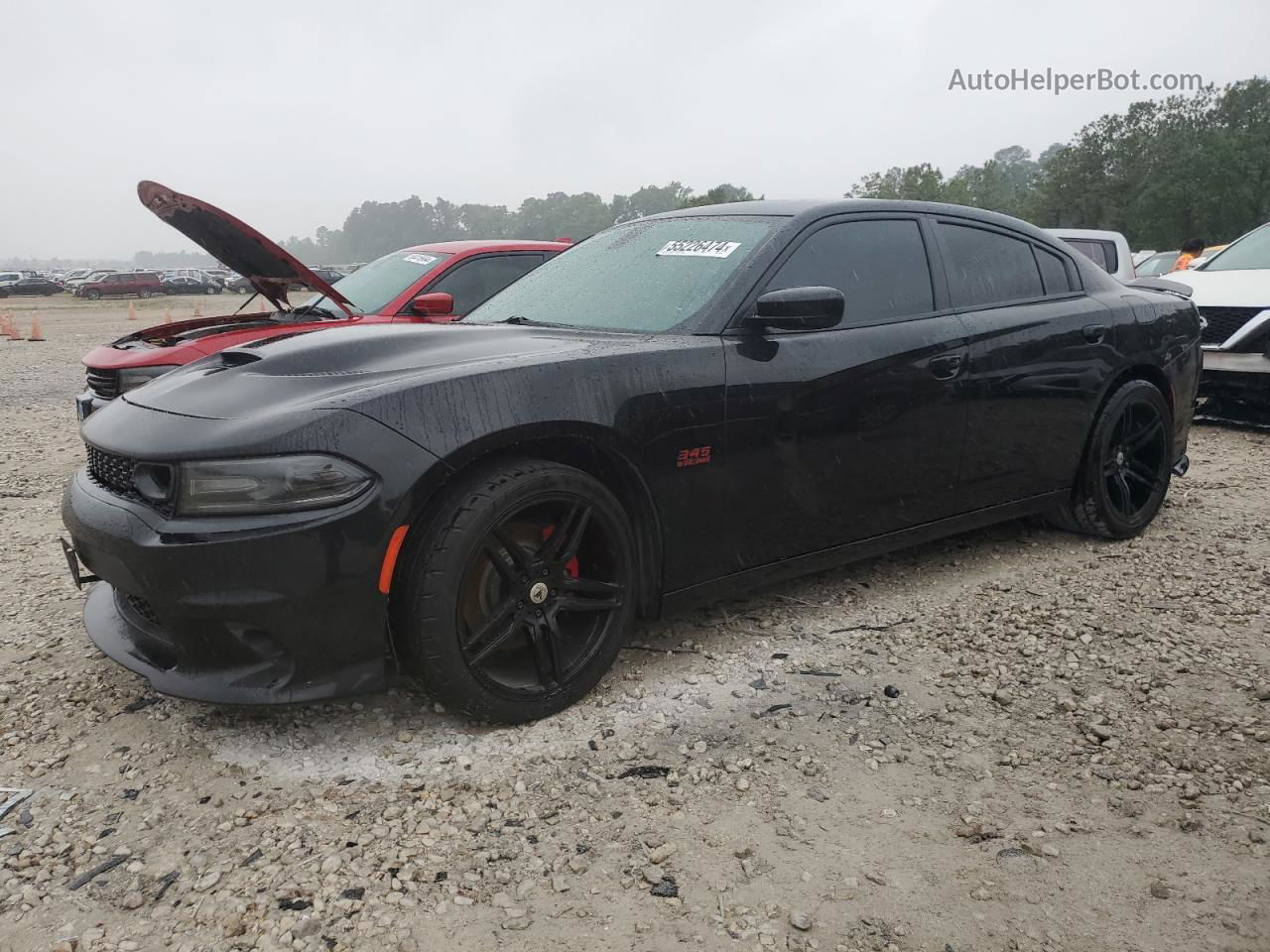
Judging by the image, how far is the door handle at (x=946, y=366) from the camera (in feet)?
11.9

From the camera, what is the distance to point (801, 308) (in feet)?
9.94

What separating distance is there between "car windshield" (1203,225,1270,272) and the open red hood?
729cm

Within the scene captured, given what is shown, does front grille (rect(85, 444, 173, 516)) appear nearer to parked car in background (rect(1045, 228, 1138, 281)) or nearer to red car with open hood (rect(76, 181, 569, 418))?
red car with open hood (rect(76, 181, 569, 418))

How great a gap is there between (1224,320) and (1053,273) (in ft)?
13.4

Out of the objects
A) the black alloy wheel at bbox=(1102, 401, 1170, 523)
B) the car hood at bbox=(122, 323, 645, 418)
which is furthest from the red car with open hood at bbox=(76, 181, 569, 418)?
the black alloy wheel at bbox=(1102, 401, 1170, 523)

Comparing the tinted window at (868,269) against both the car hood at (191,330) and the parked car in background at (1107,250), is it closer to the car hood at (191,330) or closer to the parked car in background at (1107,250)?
the car hood at (191,330)

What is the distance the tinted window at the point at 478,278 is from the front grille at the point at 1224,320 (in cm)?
506

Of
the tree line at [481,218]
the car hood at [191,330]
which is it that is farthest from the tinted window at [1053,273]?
the tree line at [481,218]

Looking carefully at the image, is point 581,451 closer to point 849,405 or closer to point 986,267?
point 849,405

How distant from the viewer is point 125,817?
238 cm

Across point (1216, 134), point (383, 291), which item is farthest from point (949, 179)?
point (383, 291)

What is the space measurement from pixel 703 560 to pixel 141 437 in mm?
1659

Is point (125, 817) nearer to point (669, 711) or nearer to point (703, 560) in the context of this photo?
point (669, 711)

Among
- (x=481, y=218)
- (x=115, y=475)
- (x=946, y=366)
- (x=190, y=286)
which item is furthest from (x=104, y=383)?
(x=481, y=218)
